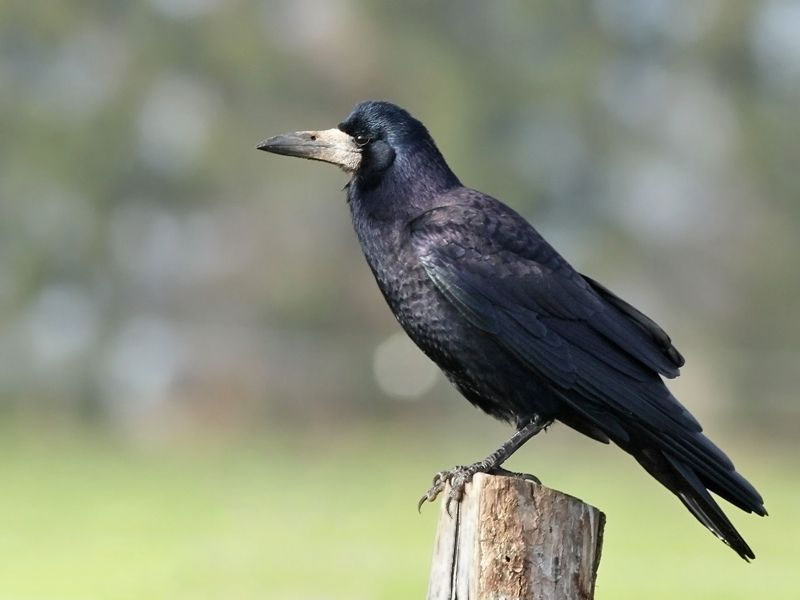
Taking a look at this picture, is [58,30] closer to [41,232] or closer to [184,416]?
[41,232]

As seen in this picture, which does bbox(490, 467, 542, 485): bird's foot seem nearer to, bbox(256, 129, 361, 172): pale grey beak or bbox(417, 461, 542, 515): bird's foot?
bbox(417, 461, 542, 515): bird's foot

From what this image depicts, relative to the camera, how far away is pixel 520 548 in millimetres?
3629

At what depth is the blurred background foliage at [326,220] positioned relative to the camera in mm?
20938

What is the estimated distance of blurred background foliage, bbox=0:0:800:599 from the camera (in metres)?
20.9

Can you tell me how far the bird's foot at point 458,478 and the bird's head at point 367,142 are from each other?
1.07 m

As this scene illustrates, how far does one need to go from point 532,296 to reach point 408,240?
409mm

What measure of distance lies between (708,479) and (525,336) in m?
0.66

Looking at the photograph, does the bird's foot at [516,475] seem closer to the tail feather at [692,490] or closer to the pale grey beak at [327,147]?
the tail feather at [692,490]

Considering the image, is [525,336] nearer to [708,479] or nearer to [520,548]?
[708,479]

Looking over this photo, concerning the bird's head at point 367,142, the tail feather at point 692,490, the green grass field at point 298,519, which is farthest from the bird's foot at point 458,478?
the green grass field at point 298,519

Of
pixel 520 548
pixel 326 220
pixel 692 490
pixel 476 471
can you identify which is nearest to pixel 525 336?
pixel 476 471

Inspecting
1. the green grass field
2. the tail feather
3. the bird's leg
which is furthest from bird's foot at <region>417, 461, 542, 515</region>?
the green grass field

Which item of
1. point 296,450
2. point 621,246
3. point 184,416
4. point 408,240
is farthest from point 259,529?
point 621,246

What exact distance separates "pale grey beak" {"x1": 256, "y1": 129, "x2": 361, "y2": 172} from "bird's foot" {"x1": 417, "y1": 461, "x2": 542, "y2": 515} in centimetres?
116
